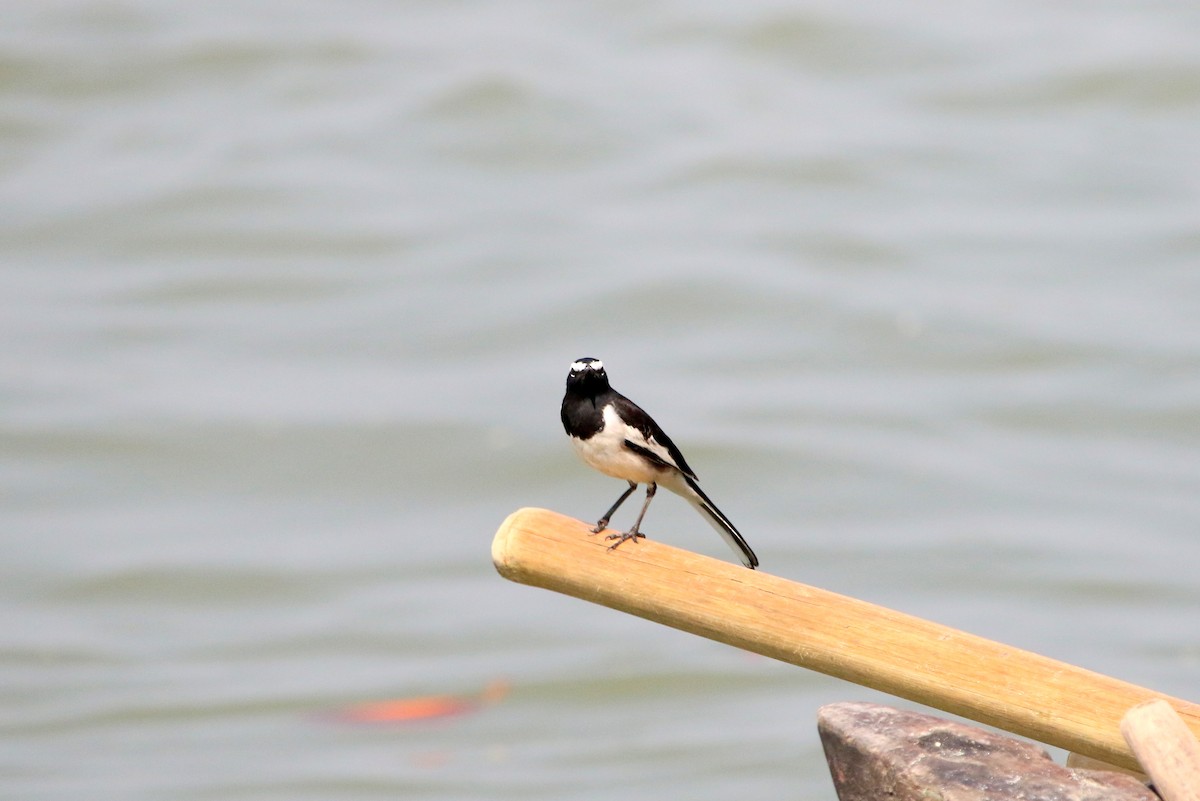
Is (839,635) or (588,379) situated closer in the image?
(839,635)

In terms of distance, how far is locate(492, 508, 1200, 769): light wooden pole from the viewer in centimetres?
350

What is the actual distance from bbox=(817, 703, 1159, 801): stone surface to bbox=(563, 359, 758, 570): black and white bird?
0.51 m

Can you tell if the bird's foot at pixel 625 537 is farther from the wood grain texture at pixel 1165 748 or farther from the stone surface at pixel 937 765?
the wood grain texture at pixel 1165 748

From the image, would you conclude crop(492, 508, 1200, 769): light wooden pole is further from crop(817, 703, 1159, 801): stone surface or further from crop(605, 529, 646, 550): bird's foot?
crop(817, 703, 1159, 801): stone surface

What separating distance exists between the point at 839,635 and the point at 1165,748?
704 mm

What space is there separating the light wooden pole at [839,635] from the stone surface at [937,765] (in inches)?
6.6

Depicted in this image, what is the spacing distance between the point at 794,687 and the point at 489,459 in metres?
3.78

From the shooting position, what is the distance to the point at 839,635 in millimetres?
3652

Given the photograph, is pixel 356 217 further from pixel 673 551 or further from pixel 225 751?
pixel 673 551

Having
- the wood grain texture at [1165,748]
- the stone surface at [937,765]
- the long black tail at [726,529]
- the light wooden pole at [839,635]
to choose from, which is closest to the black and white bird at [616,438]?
the long black tail at [726,529]

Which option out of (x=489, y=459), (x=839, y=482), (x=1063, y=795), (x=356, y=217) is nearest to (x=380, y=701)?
(x=489, y=459)

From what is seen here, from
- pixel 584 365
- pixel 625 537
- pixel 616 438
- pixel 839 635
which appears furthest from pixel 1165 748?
pixel 584 365

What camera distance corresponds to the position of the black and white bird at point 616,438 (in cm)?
435

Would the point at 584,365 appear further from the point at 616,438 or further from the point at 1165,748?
the point at 1165,748
